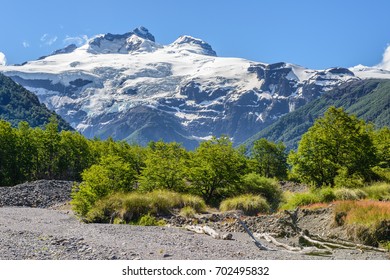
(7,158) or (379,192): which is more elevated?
(7,158)

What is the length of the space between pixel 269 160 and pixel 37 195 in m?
40.9

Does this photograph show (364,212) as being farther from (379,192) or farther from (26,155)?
(26,155)

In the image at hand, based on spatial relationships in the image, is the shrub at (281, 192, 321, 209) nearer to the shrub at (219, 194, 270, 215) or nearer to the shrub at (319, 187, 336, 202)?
the shrub at (319, 187, 336, 202)

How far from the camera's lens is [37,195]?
49.9 metres

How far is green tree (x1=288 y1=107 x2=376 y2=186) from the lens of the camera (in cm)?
4051

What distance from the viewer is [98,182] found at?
32.8m

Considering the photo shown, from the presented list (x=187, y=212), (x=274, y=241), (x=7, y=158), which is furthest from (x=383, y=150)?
(x=7, y=158)

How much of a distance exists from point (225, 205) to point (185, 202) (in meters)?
3.34

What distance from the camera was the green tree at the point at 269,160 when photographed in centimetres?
7650

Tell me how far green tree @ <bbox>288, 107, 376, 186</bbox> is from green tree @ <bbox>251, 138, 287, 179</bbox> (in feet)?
114

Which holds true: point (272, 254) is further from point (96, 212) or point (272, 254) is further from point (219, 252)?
point (96, 212)

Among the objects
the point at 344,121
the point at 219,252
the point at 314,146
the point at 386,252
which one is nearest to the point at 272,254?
the point at 219,252

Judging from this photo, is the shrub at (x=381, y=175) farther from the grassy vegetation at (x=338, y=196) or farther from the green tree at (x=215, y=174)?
the green tree at (x=215, y=174)

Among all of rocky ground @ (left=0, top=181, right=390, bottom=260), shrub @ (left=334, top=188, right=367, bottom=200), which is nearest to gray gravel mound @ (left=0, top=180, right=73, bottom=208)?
rocky ground @ (left=0, top=181, right=390, bottom=260)
